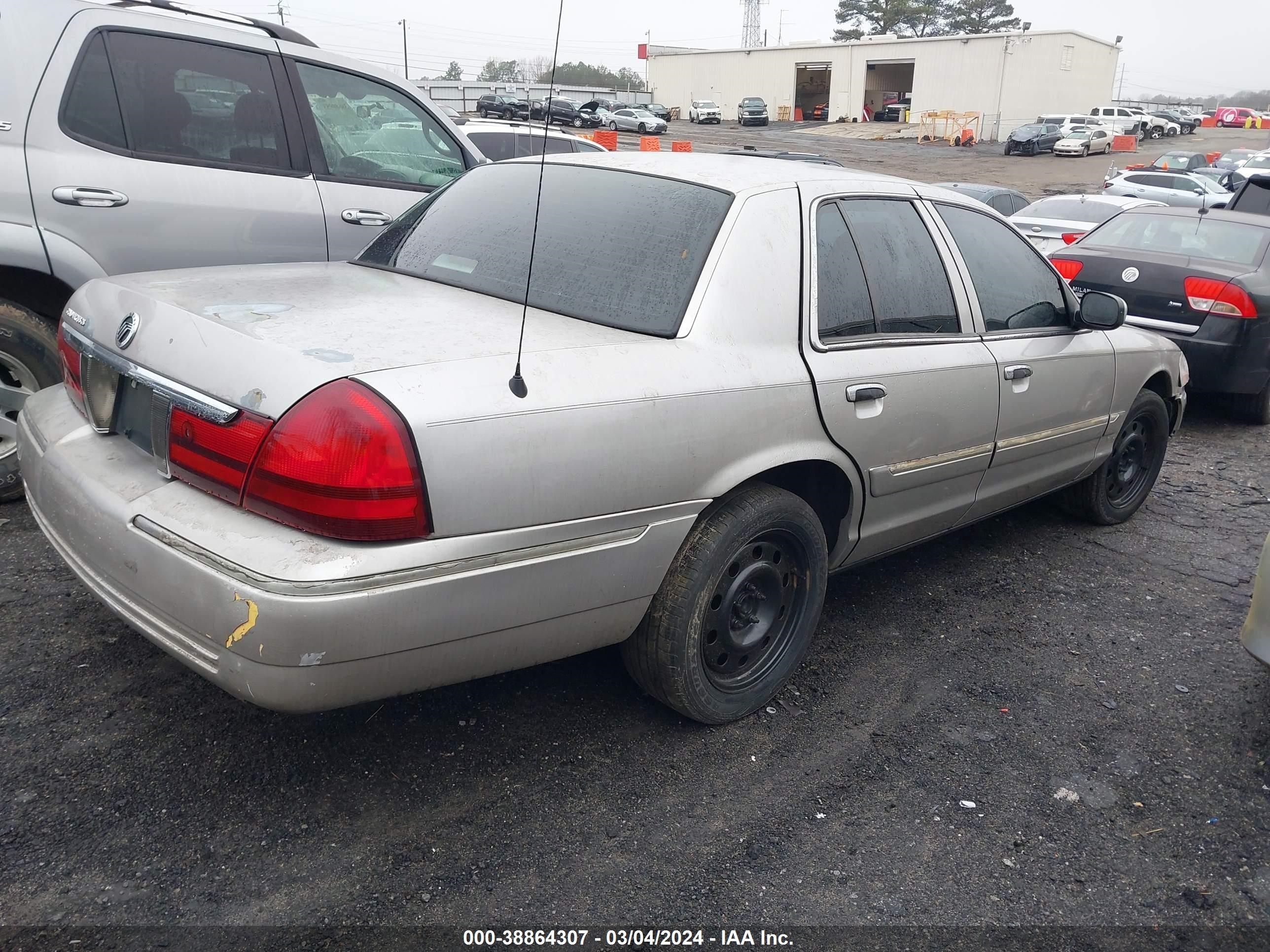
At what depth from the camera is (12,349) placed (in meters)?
3.92

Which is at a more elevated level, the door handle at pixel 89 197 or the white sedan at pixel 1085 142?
the door handle at pixel 89 197

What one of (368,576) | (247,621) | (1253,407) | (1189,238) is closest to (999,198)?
(1189,238)

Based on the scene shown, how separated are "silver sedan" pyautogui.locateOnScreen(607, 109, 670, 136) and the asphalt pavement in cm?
4719

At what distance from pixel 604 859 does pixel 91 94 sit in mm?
3615

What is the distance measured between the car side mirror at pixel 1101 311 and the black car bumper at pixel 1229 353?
3113 mm

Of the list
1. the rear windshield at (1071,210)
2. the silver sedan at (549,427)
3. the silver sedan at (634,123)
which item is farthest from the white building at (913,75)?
the silver sedan at (549,427)

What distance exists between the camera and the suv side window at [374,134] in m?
4.79

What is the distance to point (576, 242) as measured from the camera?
10.1 ft

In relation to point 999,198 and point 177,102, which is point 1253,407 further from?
point 999,198

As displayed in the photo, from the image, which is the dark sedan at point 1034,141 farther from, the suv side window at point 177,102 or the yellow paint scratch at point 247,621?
the yellow paint scratch at point 247,621

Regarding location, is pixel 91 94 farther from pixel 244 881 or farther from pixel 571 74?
pixel 571 74

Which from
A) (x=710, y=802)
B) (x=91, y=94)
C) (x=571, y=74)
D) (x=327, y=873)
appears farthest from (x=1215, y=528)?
(x=571, y=74)

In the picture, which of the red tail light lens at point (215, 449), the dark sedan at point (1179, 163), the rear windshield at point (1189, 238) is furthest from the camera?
the dark sedan at point (1179, 163)

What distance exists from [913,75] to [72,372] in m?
68.1
